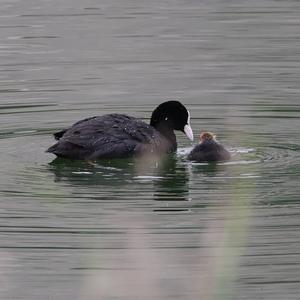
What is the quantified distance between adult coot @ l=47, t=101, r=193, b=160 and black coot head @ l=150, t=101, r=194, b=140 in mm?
211

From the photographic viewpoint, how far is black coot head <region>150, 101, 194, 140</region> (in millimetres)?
14477

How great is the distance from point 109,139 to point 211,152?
973 millimetres

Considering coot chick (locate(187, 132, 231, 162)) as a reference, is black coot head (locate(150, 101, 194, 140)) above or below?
above

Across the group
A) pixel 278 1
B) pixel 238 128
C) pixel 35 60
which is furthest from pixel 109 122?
pixel 278 1

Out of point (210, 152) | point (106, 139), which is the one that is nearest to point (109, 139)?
point (106, 139)

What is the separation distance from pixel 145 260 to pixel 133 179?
2586mm

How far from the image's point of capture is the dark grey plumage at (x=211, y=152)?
43.9ft

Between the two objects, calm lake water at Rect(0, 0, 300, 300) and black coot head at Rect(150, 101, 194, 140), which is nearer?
calm lake water at Rect(0, 0, 300, 300)

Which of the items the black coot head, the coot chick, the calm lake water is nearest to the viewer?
the calm lake water

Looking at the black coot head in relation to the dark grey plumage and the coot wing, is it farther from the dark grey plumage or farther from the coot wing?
the dark grey plumage

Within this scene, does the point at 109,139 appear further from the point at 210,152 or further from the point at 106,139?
the point at 210,152

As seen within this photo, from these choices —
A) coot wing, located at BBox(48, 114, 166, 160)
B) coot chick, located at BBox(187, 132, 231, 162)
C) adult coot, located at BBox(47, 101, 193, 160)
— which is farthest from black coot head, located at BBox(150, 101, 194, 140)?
coot chick, located at BBox(187, 132, 231, 162)

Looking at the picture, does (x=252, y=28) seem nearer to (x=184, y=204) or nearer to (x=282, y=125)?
(x=282, y=125)

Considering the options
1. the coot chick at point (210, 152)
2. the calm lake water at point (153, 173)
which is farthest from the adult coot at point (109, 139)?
the coot chick at point (210, 152)
